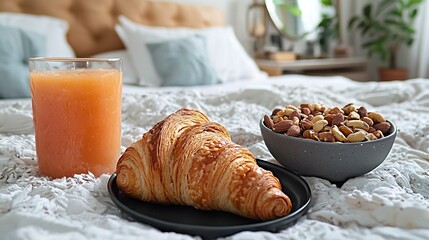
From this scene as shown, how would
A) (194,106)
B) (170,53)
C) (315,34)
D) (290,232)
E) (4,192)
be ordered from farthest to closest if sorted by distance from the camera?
(315,34)
(170,53)
(194,106)
(4,192)
(290,232)

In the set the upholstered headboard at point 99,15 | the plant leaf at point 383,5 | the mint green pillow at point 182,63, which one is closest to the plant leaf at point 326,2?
the plant leaf at point 383,5

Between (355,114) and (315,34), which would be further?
(315,34)

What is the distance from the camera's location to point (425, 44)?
351cm

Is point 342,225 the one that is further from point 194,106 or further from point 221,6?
point 221,6

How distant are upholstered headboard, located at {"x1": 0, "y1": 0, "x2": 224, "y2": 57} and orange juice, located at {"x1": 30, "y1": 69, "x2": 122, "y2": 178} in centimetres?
185

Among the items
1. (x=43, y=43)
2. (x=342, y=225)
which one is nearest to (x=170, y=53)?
(x=43, y=43)

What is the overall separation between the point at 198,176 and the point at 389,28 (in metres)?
3.44

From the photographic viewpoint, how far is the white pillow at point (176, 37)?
7.96 feet

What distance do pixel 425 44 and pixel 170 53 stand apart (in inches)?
87.7

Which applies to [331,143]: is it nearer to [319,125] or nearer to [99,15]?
[319,125]

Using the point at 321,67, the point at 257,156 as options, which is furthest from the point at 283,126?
the point at 321,67

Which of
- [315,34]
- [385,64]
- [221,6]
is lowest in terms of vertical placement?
[385,64]

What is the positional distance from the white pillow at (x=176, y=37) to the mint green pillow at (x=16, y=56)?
532mm

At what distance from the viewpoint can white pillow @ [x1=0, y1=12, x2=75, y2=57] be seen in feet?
7.14
